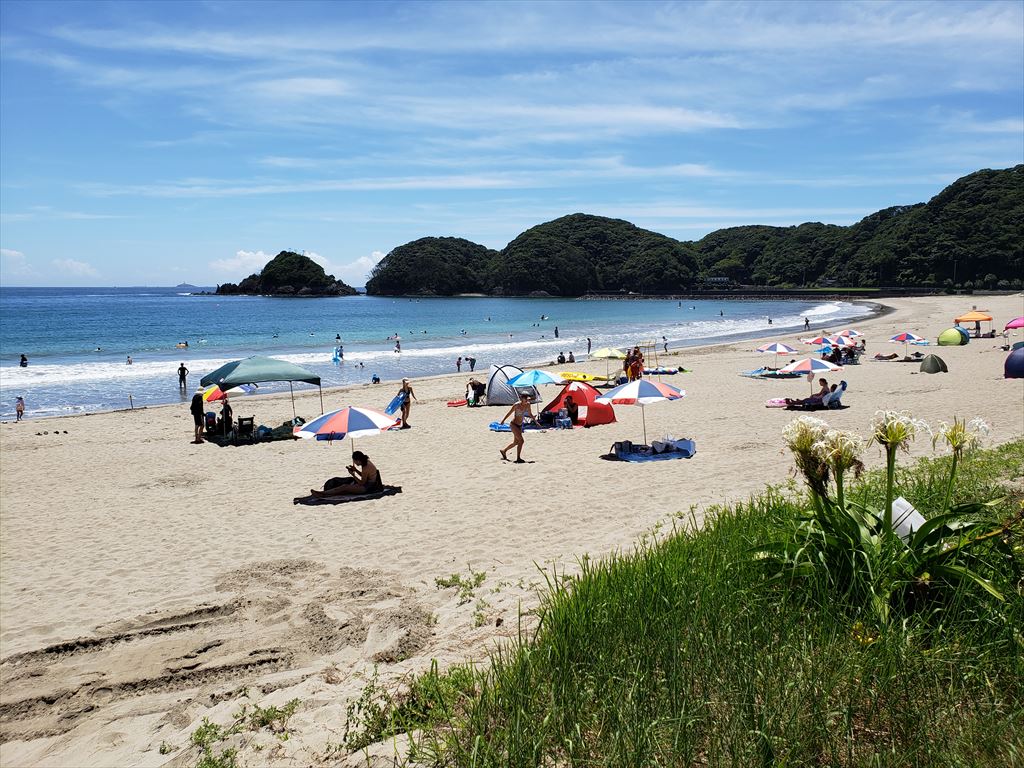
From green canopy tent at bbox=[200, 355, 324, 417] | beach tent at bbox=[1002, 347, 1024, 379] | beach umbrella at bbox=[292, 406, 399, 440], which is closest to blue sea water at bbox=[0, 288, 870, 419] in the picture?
green canopy tent at bbox=[200, 355, 324, 417]

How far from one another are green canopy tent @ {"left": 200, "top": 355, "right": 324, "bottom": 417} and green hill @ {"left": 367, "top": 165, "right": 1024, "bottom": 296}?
352 ft

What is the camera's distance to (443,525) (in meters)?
9.80

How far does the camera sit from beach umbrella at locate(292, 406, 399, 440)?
468 inches

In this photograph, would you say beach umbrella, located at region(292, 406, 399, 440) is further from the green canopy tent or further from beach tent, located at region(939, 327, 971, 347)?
beach tent, located at region(939, 327, 971, 347)

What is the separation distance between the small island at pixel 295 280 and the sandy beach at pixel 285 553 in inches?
5969

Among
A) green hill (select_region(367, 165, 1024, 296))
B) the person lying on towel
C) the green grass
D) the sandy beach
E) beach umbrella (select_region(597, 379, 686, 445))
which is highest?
green hill (select_region(367, 165, 1024, 296))

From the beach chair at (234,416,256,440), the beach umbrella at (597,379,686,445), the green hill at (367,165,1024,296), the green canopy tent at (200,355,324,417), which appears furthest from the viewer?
the green hill at (367,165,1024,296)

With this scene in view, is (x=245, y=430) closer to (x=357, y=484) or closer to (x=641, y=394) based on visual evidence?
(x=357, y=484)

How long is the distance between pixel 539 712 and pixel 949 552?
246 centimetres

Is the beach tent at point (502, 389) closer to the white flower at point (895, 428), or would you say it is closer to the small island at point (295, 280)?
the white flower at point (895, 428)

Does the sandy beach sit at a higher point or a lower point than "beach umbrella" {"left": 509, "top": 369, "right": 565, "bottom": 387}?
lower

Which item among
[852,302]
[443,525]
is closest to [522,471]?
[443,525]

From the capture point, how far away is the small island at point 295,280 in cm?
16538

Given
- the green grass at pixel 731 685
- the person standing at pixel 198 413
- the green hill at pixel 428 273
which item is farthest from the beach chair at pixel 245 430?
the green hill at pixel 428 273
